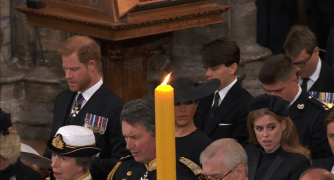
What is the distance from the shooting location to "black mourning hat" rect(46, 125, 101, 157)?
4.47 m

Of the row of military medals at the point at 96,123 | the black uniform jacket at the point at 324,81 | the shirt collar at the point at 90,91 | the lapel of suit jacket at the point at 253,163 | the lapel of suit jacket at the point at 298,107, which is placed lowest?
the black uniform jacket at the point at 324,81

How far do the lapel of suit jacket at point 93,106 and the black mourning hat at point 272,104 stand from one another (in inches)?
41.1

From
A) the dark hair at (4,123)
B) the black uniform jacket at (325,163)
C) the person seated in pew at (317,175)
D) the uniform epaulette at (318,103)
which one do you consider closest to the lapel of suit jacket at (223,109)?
the uniform epaulette at (318,103)

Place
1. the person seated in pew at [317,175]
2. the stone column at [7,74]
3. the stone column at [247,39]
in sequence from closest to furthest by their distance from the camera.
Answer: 1. the person seated in pew at [317,175]
2. the stone column at [7,74]
3. the stone column at [247,39]

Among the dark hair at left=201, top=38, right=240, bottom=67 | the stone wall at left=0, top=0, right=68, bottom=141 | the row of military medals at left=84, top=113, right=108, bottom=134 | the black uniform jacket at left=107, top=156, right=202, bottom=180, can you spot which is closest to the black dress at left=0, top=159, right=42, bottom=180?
the black uniform jacket at left=107, top=156, right=202, bottom=180

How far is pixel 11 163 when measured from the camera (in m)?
4.37

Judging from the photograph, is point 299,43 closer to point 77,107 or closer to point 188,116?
point 188,116

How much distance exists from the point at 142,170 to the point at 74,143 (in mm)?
513

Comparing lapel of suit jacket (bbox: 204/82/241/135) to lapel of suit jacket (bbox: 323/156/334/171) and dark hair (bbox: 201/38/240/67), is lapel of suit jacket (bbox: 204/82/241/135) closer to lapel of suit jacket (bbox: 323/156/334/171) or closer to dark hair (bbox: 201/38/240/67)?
dark hair (bbox: 201/38/240/67)

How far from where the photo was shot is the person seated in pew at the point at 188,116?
14.7 feet

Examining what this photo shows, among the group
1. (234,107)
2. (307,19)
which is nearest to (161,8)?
(234,107)

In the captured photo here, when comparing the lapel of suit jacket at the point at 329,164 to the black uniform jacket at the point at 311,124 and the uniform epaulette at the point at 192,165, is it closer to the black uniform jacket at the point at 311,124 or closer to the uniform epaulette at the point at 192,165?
the black uniform jacket at the point at 311,124

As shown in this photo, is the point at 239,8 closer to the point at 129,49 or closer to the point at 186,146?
the point at 129,49

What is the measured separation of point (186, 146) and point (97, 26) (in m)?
1.34
